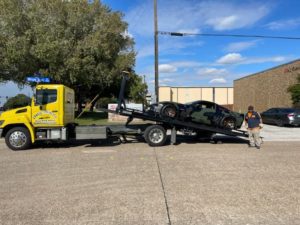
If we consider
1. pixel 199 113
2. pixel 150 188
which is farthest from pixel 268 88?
pixel 150 188

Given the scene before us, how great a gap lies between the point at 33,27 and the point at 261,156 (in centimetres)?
2163

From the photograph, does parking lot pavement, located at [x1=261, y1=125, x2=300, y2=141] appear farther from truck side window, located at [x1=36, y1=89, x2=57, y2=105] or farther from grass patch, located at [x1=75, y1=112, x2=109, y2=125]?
grass patch, located at [x1=75, y1=112, x2=109, y2=125]

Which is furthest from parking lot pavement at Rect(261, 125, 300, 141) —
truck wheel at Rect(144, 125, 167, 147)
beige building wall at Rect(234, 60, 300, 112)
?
beige building wall at Rect(234, 60, 300, 112)

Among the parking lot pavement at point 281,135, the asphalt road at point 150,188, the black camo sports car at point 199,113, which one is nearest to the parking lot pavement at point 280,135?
the parking lot pavement at point 281,135

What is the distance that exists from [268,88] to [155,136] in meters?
34.9

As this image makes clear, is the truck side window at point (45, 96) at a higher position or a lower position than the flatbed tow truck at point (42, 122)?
higher

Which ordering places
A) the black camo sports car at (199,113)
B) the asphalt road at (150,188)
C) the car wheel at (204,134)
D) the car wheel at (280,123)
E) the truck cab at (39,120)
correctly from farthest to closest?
the car wheel at (280,123) → the car wheel at (204,134) → the black camo sports car at (199,113) → the truck cab at (39,120) → the asphalt road at (150,188)

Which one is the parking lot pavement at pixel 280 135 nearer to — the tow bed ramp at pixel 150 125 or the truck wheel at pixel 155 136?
the tow bed ramp at pixel 150 125

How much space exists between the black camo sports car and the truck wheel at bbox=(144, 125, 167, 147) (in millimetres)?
588

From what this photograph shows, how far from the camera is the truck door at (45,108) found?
12680mm

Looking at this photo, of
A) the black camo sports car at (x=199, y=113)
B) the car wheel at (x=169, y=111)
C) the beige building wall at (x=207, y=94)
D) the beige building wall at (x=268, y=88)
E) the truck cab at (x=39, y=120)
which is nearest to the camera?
the truck cab at (x=39, y=120)

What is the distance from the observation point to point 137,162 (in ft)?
33.2

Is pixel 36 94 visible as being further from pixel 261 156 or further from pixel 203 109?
pixel 261 156

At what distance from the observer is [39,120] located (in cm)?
1269
